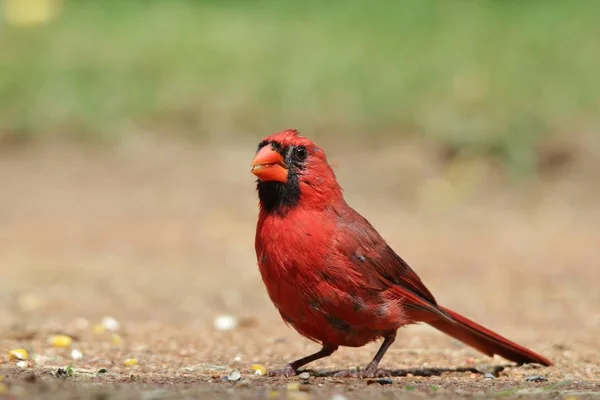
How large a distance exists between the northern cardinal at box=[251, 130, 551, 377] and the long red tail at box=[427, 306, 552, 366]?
0.07 meters

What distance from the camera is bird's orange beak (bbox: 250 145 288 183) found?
179 inches

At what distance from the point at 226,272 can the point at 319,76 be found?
14.1 ft

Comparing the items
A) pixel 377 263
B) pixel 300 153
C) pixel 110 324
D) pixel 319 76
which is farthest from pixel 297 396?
pixel 319 76

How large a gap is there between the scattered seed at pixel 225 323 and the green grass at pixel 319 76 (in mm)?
4789

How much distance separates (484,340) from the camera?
4996 mm

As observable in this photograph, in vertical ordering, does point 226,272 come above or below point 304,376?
above

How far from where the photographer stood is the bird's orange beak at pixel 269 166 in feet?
14.9

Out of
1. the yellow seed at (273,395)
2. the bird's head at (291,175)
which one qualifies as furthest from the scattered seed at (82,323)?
the yellow seed at (273,395)

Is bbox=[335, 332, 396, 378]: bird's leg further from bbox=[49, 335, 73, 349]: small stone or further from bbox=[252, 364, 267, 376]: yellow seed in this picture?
bbox=[49, 335, 73, 349]: small stone

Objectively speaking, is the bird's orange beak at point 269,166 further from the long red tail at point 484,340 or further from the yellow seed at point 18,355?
the yellow seed at point 18,355

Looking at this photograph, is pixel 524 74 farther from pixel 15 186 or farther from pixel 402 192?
pixel 15 186

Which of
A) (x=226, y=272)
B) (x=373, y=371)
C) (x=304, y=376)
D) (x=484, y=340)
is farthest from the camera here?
(x=226, y=272)

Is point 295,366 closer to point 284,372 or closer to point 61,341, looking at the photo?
point 284,372

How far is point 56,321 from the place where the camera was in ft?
21.0
